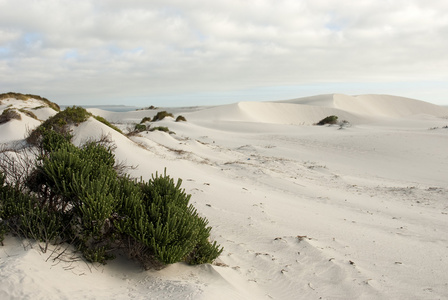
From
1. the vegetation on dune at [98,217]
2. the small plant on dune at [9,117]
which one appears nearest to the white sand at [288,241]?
the vegetation on dune at [98,217]

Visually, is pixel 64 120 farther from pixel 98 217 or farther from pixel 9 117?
pixel 98 217

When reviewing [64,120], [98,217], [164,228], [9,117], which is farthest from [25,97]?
[164,228]

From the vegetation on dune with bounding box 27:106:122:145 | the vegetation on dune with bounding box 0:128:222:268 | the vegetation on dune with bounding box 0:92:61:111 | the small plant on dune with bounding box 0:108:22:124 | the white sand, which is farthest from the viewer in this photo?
the vegetation on dune with bounding box 0:92:61:111

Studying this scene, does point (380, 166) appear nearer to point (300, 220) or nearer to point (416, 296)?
point (300, 220)

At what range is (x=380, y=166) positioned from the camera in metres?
14.3

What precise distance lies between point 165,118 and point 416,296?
30.1 meters

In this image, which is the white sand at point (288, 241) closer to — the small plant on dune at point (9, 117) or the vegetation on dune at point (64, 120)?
the vegetation on dune at point (64, 120)

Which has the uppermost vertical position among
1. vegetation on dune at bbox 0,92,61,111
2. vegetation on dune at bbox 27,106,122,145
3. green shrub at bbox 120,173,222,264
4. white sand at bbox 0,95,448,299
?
vegetation on dune at bbox 0,92,61,111

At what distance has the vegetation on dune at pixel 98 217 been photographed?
348 cm

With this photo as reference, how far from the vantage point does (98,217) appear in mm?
3461

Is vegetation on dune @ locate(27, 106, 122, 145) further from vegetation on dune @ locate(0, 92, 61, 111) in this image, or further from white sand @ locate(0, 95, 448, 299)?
vegetation on dune @ locate(0, 92, 61, 111)

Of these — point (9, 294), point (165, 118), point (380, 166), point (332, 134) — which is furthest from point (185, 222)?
point (165, 118)

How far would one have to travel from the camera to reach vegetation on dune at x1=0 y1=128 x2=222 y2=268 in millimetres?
3479

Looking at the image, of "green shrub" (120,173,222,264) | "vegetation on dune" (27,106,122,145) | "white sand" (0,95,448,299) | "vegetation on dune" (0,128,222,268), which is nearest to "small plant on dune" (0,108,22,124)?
"white sand" (0,95,448,299)
